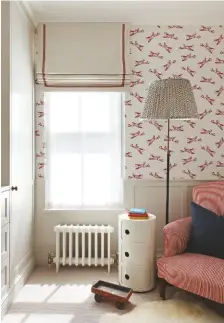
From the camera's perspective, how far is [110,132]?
295cm

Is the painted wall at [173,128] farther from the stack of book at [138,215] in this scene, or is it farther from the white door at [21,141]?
the stack of book at [138,215]

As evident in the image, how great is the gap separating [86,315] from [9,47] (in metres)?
2.05

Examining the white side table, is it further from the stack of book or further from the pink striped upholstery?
the pink striped upholstery

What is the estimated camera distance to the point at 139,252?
232cm

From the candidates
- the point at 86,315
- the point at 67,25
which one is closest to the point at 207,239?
the point at 86,315

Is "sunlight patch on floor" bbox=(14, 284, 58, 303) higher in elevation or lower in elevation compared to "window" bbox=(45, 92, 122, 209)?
lower

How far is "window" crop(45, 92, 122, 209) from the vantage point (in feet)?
9.61

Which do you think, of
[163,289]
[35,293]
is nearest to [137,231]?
[163,289]

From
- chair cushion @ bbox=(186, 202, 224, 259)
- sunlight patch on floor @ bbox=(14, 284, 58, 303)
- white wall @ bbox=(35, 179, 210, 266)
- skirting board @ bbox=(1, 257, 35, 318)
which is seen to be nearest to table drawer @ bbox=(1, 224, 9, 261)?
skirting board @ bbox=(1, 257, 35, 318)

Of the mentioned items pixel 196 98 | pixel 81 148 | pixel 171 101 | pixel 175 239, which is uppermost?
pixel 196 98

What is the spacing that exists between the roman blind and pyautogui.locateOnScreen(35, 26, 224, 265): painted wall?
16 centimetres

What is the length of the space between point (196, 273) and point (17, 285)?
1404mm

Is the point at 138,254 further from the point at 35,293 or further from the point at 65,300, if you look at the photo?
the point at 35,293

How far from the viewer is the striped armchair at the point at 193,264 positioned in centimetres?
188
